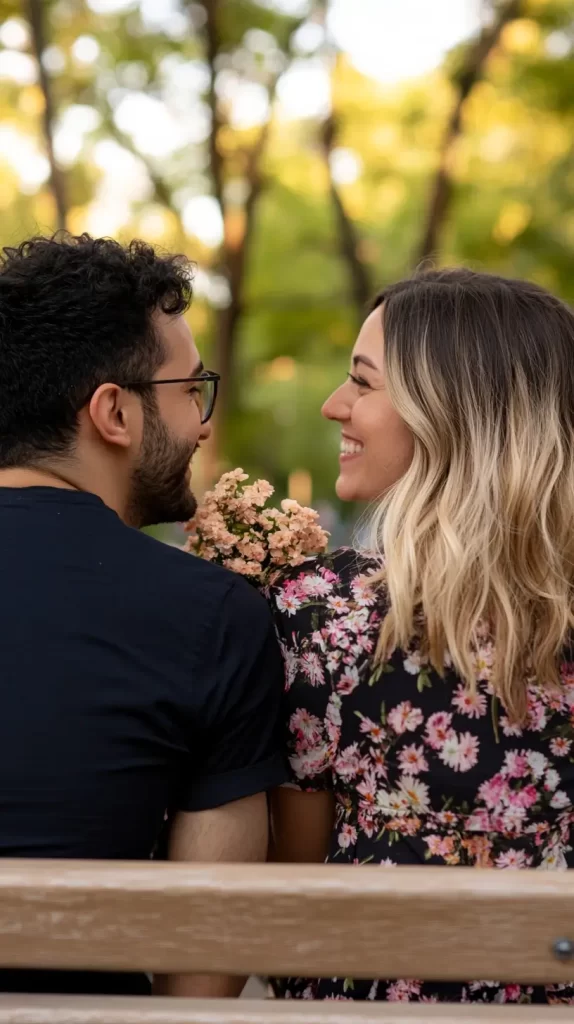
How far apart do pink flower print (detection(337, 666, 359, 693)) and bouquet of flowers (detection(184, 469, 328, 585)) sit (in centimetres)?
34

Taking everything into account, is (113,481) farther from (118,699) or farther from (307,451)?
(307,451)

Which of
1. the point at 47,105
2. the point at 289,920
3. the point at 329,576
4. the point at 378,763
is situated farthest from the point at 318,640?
the point at 47,105

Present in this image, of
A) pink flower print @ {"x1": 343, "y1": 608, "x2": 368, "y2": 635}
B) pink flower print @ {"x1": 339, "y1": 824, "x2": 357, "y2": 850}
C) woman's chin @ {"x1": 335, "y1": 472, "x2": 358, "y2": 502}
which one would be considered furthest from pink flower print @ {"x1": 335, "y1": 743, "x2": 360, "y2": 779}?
woman's chin @ {"x1": 335, "y1": 472, "x2": 358, "y2": 502}

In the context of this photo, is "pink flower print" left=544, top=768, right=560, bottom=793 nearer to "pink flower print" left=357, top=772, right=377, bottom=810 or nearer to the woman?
the woman

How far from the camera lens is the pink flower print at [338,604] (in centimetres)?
221

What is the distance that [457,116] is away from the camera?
→ 38.0 ft

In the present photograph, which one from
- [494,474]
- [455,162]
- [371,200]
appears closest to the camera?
[494,474]

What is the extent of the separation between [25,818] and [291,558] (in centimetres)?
79

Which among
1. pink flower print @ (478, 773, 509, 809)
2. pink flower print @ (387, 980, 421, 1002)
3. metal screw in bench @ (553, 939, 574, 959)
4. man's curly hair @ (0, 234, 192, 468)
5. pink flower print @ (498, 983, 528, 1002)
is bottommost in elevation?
pink flower print @ (498, 983, 528, 1002)

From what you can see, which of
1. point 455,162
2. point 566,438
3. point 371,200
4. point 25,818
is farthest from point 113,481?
point 371,200

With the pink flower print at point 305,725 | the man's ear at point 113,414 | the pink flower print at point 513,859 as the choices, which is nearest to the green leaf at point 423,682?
the pink flower print at point 305,725

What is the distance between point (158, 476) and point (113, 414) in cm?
17

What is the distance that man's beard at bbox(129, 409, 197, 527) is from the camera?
241 centimetres

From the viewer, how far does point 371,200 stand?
12953 mm
